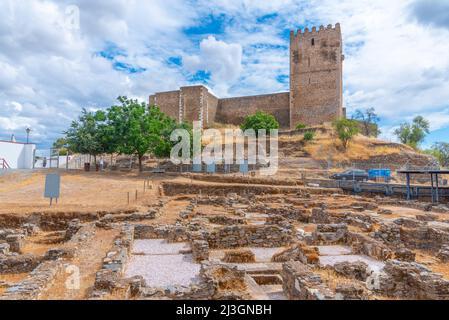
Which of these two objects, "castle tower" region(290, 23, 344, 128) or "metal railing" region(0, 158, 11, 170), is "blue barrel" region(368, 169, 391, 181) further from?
"metal railing" region(0, 158, 11, 170)

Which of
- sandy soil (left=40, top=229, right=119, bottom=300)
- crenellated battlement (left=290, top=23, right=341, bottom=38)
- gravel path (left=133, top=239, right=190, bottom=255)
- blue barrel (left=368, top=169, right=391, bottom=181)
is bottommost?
gravel path (left=133, top=239, right=190, bottom=255)

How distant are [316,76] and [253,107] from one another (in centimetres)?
1274

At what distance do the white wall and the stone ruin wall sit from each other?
3424 centimetres

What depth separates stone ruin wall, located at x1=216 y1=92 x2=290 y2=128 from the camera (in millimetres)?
58344

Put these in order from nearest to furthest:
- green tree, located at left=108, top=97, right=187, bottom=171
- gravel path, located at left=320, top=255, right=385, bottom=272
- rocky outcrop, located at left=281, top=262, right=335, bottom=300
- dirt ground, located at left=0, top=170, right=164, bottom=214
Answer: rocky outcrop, located at left=281, top=262, right=335, bottom=300, gravel path, located at left=320, top=255, right=385, bottom=272, dirt ground, located at left=0, top=170, right=164, bottom=214, green tree, located at left=108, top=97, right=187, bottom=171

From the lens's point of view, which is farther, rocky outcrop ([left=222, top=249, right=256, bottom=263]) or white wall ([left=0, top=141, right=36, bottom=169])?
white wall ([left=0, top=141, right=36, bottom=169])

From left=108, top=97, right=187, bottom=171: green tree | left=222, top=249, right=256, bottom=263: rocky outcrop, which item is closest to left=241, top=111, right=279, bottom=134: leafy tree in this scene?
left=108, top=97, right=187, bottom=171: green tree

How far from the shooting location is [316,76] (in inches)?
2110

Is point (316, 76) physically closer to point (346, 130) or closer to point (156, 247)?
point (346, 130)

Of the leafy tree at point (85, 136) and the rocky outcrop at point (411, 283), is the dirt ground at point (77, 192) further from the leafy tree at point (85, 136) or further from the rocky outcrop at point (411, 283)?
the rocky outcrop at point (411, 283)

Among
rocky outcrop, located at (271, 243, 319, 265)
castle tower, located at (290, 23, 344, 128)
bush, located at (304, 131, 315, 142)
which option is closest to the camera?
rocky outcrop, located at (271, 243, 319, 265)

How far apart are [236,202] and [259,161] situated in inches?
618

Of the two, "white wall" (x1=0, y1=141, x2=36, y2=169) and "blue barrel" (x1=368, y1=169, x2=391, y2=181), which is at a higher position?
"white wall" (x1=0, y1=141, x2=36, y2=169)
